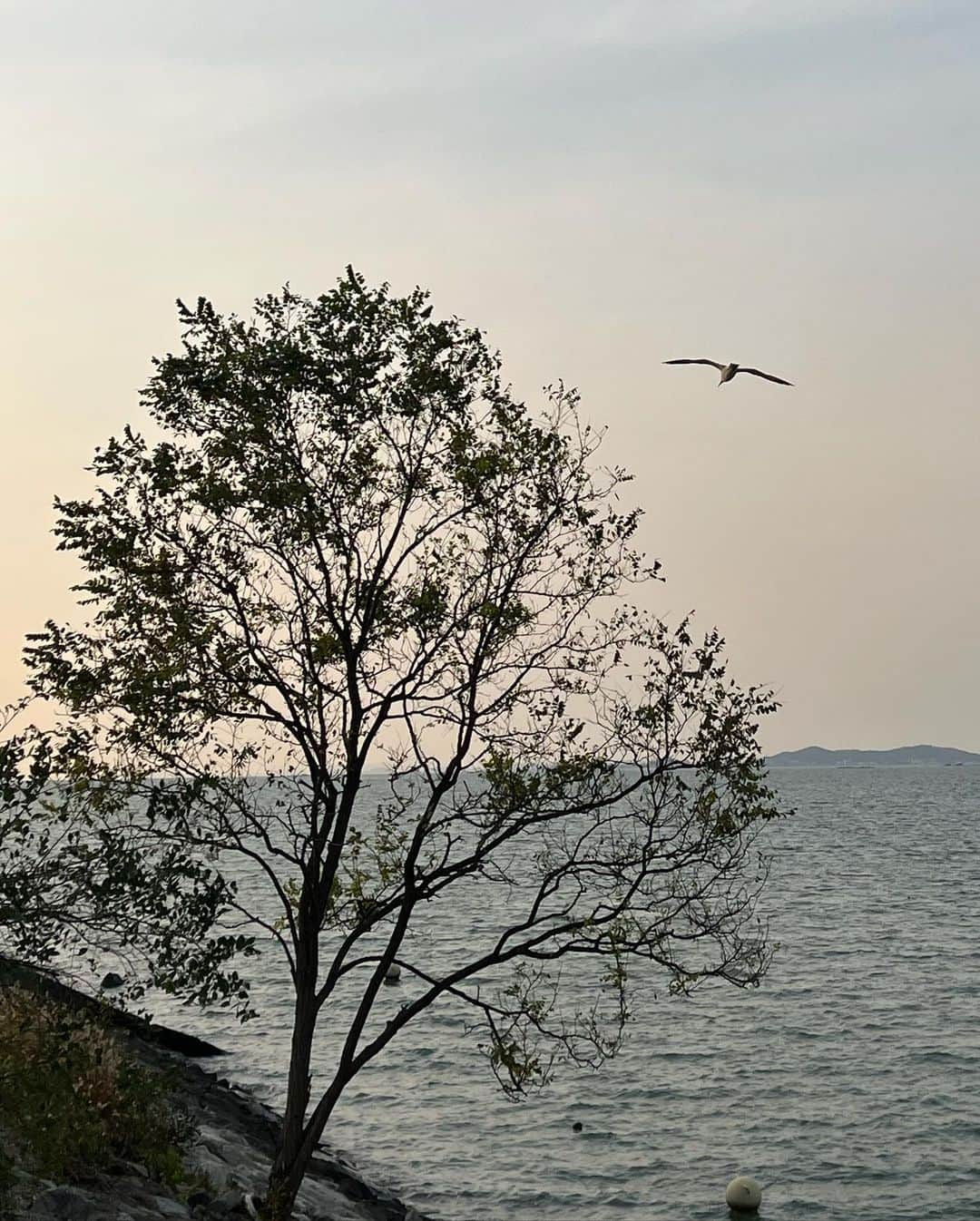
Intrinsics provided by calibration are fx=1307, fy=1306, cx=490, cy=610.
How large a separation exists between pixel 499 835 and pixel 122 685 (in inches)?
238

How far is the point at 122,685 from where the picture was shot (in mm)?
18578

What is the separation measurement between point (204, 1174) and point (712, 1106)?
54.8ft

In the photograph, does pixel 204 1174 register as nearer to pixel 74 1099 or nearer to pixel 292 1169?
pixel 292 1169

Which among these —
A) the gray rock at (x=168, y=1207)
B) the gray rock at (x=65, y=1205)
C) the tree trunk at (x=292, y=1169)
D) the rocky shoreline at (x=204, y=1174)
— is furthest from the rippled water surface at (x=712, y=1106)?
the gray rock at (x=65, y=1205)

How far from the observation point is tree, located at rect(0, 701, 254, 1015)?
1537cm

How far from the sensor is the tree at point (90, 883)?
15.4 meters

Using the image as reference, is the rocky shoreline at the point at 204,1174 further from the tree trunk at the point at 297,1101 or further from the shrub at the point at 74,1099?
the tree trunk at the point at 297,1101

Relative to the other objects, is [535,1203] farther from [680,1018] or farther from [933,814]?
[933,814]

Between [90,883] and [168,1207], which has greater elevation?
[90,883]

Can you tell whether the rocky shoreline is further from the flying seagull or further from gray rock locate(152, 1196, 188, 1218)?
the flying seagull

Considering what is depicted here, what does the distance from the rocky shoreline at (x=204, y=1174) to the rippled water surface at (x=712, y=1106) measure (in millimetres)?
1475

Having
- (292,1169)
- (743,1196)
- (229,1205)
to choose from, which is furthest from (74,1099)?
(743,1196)

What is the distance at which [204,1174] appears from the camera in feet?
66.6

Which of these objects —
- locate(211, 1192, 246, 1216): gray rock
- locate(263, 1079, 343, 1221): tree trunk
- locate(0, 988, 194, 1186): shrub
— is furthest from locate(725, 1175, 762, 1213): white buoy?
locate(0, 988, 194, 1186): shrub
